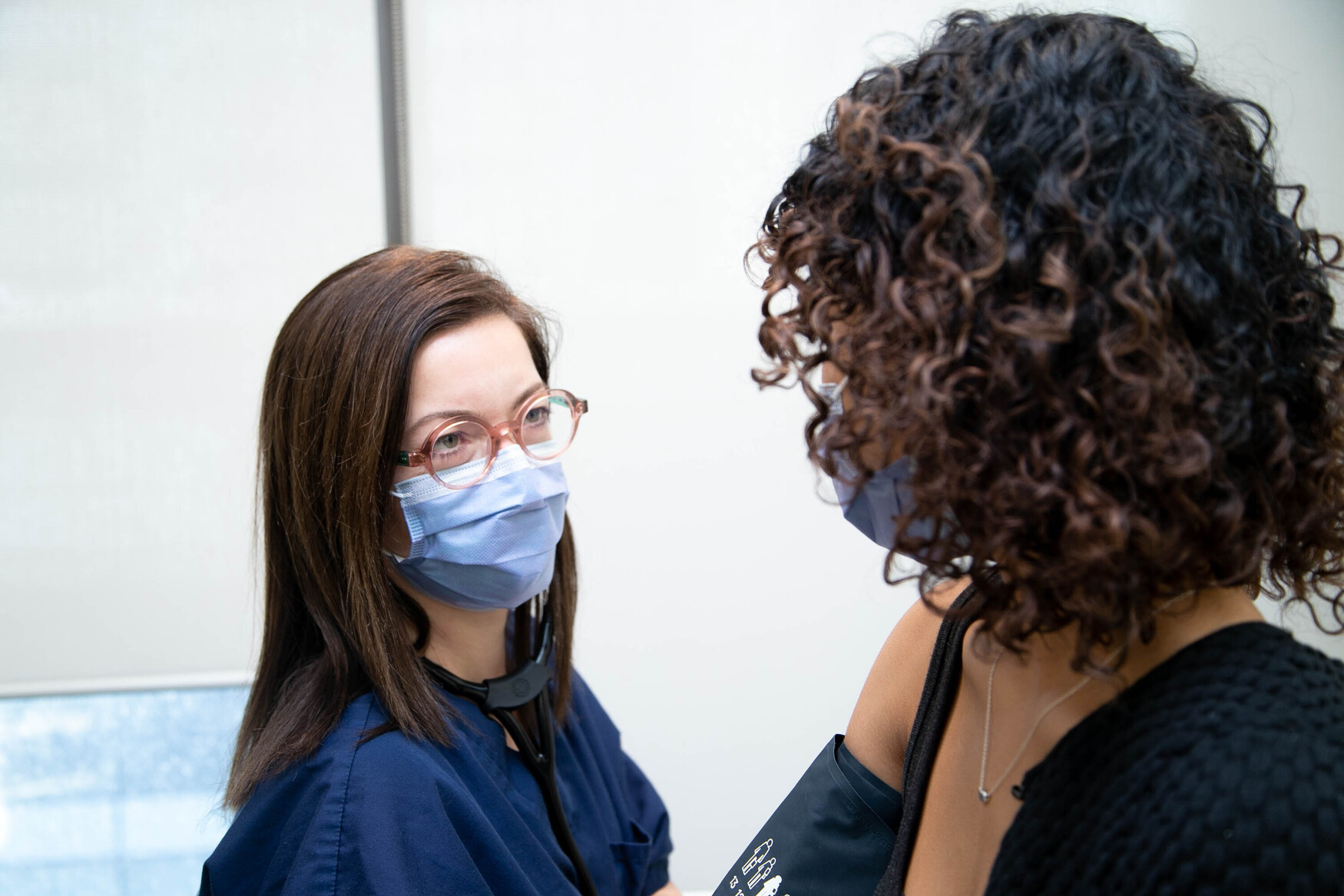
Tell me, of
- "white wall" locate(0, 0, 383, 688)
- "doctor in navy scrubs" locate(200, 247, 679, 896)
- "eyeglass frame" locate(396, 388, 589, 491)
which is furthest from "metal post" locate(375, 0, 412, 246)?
"eyeglass frame" locate(396, 388, 589, 491)

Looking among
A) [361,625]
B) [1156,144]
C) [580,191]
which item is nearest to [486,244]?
[580,191]

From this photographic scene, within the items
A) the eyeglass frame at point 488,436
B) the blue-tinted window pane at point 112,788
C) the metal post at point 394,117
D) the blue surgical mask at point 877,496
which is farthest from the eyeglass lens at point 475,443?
the blue-tinted window pane at point 112,788

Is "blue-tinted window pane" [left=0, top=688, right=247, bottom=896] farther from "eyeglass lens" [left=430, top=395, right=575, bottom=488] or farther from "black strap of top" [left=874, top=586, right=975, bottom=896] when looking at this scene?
"black strap of top" [left=874, top=586, right=975, bottom=896]

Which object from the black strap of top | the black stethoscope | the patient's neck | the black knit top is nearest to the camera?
the black knit top

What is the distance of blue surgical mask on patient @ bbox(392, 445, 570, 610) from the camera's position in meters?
1.05

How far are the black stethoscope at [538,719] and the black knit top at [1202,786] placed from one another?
0.66 metres

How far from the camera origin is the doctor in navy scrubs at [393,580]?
96 cm

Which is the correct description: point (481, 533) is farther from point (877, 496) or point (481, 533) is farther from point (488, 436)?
point (877, 496)

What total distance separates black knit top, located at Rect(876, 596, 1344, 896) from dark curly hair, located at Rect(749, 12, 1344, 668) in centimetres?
5

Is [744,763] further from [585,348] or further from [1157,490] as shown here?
[1157,490]

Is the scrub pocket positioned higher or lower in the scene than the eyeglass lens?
lower

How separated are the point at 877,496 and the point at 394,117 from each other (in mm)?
1431

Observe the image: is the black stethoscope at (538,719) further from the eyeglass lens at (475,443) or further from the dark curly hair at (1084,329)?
the dark curly hair at (1084,329)

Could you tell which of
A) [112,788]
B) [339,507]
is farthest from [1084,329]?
[112,788]
